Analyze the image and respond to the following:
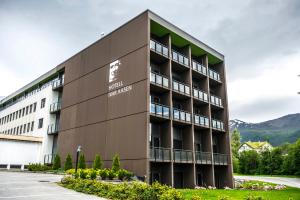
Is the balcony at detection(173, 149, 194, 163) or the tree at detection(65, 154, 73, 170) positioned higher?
the balcony at detection(173, 149, 194, 163)

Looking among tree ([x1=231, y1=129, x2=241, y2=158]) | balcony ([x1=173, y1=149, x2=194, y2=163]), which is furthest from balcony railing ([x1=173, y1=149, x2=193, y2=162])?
tree ([x1=231, y1=129, x2=241, y2=158])

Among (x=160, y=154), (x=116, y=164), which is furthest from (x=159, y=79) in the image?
(x=116, y=164)

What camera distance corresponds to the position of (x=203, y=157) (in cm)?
3041

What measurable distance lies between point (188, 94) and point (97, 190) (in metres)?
15.9

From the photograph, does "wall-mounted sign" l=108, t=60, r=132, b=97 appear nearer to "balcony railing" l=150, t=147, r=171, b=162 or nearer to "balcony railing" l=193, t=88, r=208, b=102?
"balcony railing" l=150, t=147, r=171, b=162

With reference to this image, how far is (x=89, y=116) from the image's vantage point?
31656 mm

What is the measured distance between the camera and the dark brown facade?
85.1ft

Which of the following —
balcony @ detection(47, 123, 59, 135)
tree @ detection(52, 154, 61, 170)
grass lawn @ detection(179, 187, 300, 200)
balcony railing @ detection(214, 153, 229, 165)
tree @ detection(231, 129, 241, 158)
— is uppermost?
tree @ detection(231, 129, 241, 158)

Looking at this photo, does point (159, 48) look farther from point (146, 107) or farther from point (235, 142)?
point (235, 142)

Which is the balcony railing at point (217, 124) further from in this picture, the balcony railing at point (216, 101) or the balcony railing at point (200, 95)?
the balcony railing at point (200, 95)

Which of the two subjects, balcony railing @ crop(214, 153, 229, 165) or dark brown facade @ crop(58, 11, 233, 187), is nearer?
dark brown facade @ crop(58, 11, 233, 187)

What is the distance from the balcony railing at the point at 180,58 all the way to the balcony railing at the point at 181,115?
5515 mm

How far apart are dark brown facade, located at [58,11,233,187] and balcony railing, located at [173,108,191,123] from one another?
0.10 m

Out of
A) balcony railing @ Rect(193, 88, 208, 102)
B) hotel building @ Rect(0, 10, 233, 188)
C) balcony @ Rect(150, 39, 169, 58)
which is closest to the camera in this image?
hotel building @ Rect(0, 10, 233, 188)
